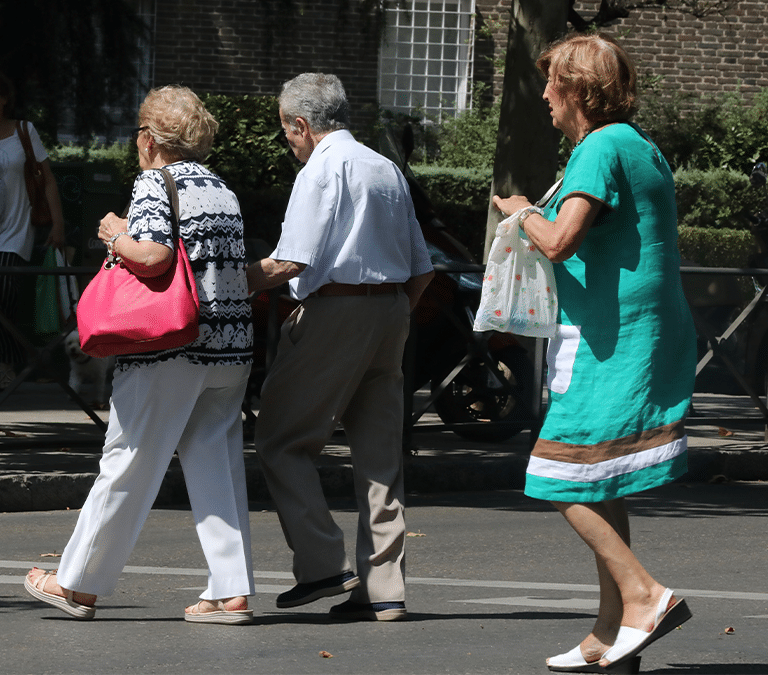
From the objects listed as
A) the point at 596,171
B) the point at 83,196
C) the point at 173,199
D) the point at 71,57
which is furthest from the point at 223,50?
the point at 596,171

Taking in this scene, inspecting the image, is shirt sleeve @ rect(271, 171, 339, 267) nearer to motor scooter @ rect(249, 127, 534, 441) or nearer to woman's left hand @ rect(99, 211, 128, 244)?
woman's left hand @ rect(99, 211, 128, 244)

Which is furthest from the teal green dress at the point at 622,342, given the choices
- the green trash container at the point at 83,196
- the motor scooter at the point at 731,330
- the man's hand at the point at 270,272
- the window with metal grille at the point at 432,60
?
the window with metal grille at the point at 432,60

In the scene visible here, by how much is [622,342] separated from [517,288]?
350 millimetres

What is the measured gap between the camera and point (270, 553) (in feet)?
20.0

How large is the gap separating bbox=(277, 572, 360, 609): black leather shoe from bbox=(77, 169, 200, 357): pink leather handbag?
94 cm

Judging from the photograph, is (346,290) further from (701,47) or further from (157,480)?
(701,47)

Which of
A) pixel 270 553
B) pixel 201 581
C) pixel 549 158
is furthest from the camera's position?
pixel 549 158

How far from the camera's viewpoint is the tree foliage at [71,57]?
967 centimetres

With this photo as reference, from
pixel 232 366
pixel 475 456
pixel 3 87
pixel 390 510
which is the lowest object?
pixel 475 456

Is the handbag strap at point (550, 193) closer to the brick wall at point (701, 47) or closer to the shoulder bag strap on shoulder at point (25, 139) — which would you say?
the shoulder bag strap on shoulder at point (25, 139)

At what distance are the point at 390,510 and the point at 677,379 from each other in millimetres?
1209

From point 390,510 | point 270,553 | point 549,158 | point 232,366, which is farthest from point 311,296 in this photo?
point 549,158

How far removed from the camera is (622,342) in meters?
3.91

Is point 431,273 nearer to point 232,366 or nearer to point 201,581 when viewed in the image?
point 232,366
